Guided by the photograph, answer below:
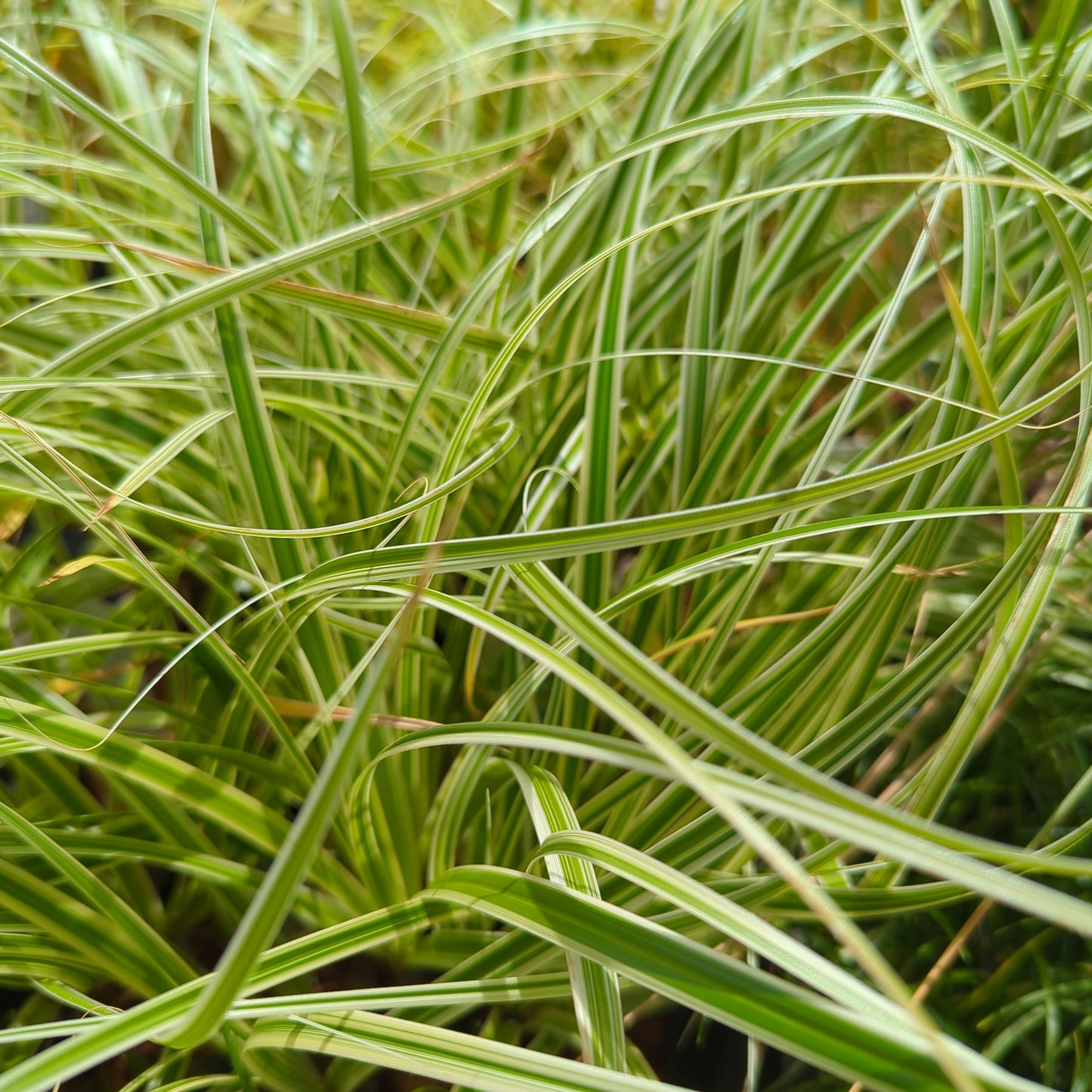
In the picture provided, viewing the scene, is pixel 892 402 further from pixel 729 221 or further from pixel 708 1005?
pixel 708 1005

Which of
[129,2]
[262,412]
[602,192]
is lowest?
[262,412]

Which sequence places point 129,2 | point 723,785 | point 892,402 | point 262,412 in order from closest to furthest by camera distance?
point 723,785
point 262,412
point 892,402
point 129,2

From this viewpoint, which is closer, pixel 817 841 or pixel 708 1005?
pixel 708 1005

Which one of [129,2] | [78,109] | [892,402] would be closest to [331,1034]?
[78,109]

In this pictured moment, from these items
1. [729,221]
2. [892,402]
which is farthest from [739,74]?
[892,402]

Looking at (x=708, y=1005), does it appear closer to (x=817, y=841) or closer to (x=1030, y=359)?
(x=817, y=841)

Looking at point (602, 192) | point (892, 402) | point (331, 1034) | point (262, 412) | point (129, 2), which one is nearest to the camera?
point (331, 1034)

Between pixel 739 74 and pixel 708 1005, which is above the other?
pixel 739 74
